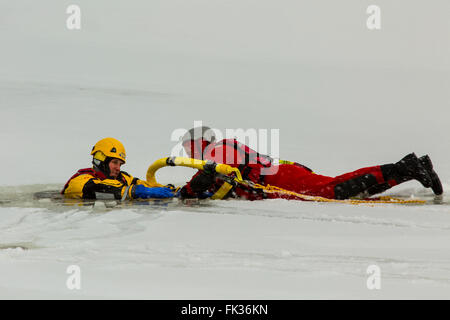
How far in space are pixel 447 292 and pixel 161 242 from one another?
2101 millimetres

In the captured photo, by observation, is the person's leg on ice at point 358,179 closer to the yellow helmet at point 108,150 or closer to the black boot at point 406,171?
the black boot at point 406,171

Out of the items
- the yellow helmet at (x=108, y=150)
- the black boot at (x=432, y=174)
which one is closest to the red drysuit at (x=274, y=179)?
the black boot at (x=432, y=174)

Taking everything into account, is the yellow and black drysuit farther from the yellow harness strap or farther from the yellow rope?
the yellow rope

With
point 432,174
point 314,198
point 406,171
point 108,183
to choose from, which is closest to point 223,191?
point 314,198

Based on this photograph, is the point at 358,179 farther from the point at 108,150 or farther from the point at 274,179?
the point at 108,150

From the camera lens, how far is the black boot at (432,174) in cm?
689

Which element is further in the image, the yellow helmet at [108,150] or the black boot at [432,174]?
the yellow helmet at [108,150]

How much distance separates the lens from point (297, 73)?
21266 millimetres

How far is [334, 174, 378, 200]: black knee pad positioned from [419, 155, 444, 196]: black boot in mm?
508

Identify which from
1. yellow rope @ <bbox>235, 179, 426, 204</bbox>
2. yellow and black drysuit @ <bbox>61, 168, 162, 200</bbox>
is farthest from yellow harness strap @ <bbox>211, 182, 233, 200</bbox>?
yellow and black drysuit @ <bbox>61, 168, 162, 200</bbox>

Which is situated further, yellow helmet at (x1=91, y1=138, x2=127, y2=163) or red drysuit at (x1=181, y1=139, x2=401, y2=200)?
yellow helmet at (x1=91, y1=138, x2=127, y2=163)

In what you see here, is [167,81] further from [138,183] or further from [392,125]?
[138,183]

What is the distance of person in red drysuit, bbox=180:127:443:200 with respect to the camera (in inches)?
270

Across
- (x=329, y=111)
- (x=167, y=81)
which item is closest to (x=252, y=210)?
(x=329, y=111)
